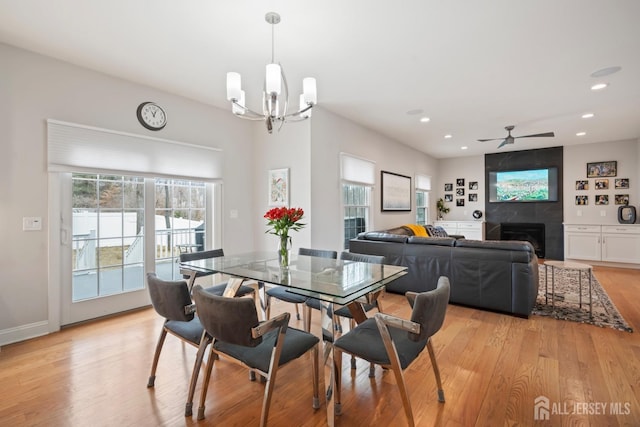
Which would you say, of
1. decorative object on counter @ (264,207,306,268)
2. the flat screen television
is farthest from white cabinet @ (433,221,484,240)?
decorative object on counter @ (264,207,306,268)

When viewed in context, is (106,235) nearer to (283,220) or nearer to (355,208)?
(283,220)

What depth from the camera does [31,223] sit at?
285 centimetres

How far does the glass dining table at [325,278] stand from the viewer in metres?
1.74

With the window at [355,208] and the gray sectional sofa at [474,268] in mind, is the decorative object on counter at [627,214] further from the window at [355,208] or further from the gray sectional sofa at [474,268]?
the window at [355,208]

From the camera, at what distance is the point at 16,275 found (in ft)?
9.13

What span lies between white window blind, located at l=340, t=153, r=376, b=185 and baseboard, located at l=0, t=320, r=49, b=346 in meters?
3.94

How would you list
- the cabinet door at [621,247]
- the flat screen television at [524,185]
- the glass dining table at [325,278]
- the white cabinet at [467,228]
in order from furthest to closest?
the white cabinet at [467,228] → the flat screen television at [524,185] → the cabinet door at [621,247] → the glass dining table at [325,278]

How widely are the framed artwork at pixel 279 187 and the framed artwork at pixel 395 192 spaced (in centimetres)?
223

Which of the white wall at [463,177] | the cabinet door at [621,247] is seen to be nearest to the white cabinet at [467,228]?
the white wall at [463,177]

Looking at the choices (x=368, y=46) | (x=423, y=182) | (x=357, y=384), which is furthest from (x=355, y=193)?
(x=357, y=384)

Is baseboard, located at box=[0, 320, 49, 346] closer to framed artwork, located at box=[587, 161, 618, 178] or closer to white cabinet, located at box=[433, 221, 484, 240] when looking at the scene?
white cabinet, located at box=[433, 221, 484, 240]

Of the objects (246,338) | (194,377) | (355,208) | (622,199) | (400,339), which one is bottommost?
(194,377)

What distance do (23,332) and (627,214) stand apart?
966 cm

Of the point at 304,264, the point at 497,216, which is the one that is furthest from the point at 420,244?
the point at 497,216
